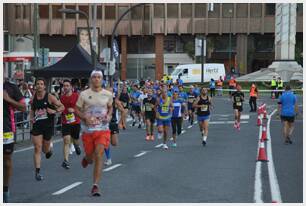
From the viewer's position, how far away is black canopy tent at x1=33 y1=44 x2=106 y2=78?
25391mm

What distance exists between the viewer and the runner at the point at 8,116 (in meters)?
8.96

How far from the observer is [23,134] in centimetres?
2123

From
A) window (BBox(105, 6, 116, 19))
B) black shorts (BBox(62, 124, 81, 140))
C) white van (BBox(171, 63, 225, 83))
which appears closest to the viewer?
black shorts (BBox(62, 124, 81, 140))

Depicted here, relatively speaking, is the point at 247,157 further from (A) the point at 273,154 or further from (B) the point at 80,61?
(B) the point at 80,61

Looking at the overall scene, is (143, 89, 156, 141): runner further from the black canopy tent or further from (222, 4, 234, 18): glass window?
(222, 4, 234, 18): glass window

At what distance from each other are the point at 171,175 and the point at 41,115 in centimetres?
232

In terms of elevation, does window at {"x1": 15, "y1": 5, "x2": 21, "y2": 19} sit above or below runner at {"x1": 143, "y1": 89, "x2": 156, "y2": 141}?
above

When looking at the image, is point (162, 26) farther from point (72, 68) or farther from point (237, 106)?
point (72, 68)

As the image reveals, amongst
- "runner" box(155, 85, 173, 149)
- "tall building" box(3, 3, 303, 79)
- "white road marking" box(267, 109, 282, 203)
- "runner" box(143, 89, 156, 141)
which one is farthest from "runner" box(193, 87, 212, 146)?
"tall building" box(3, 3, 303, 79)

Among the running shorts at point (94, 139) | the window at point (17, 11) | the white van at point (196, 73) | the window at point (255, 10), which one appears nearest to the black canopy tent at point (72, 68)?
the running shorts at point (94, 139)

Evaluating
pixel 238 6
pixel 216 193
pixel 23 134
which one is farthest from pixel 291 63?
pixel 216 193

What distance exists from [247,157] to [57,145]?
595cm

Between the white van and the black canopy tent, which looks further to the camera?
the white van

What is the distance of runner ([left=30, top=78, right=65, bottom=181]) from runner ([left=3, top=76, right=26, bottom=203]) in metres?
2.79
